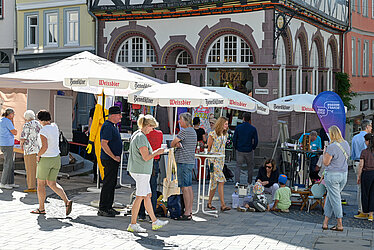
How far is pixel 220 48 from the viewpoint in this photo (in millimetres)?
20672

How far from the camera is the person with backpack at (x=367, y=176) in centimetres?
1109

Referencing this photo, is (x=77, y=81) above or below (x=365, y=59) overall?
below

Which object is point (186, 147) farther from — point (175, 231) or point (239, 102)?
point (239, 102)

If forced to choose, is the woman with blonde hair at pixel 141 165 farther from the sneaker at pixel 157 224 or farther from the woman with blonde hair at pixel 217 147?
the woman with blonde hair at pixel 217 147

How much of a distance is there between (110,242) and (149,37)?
573 inches

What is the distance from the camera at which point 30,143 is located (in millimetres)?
12797

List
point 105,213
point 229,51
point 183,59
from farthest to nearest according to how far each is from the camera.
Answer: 1. point 183,59
2. point 229,51
3. point 105,213

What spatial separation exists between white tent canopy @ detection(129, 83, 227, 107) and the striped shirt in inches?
22.4

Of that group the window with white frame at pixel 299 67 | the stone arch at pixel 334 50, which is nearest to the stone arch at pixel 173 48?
the window with white frame at pixel 299 67

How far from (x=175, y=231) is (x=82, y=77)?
360 cm

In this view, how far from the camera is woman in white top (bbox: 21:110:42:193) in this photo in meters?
12.6

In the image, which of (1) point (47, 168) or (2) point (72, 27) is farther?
(2) point (72, 27)

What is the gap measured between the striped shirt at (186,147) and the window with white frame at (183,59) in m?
11.9

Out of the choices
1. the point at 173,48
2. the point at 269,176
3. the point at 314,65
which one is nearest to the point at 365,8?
the point at 314,65
